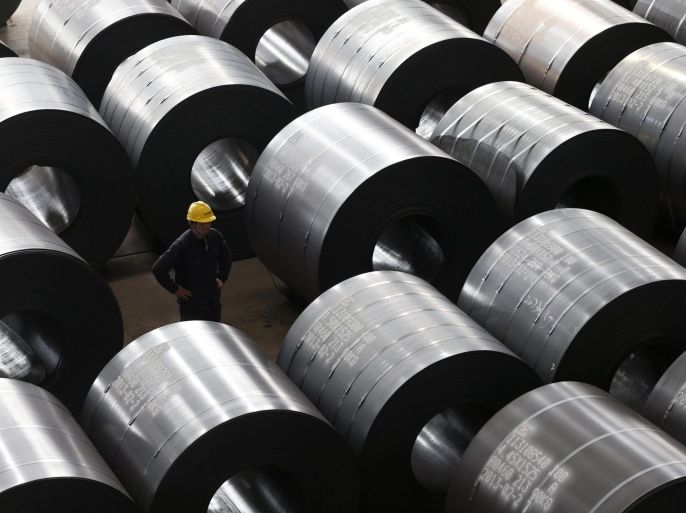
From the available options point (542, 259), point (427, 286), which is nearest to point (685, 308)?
point (542, 259)

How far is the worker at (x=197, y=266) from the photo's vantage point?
8227mm

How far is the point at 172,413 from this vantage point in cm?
635

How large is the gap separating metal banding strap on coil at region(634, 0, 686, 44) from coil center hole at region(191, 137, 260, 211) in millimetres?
4274

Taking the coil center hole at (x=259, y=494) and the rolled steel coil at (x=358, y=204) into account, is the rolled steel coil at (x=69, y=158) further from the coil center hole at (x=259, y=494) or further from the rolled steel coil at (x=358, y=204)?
the coil center hole at (x=259, y=494)

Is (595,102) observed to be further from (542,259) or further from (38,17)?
(38,17)

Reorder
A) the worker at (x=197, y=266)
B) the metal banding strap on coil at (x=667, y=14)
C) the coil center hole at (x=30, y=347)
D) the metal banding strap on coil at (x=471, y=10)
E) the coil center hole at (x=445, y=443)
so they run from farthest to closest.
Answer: the metal banding strap on coil at (x=471, y=10) → the metal banding strap on coil at (x=667, y=14) → the worker at (x=197, y=266) → the coil center hole at (x=30, y=347) → the coil center hole at (x=445, y=443)

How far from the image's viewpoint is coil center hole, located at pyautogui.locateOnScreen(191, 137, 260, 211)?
33.4 ft

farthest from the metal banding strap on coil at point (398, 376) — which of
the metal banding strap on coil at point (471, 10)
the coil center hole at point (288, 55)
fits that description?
the metal banding strap on coil at point (471, 10)

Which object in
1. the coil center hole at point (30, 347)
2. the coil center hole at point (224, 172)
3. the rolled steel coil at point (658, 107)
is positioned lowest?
the coil center hole at point (30, 347)

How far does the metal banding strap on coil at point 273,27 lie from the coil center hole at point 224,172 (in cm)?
171

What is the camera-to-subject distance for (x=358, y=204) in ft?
27.5

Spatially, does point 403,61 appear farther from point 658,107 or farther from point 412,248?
point 658,107

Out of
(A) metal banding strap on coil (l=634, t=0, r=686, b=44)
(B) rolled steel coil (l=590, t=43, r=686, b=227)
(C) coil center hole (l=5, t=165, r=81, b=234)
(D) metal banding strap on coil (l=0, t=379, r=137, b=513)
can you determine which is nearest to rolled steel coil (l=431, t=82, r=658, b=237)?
(B) rolled steel coil (l=590, t=43, r=686, b=227)

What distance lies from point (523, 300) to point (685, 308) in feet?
3.00
